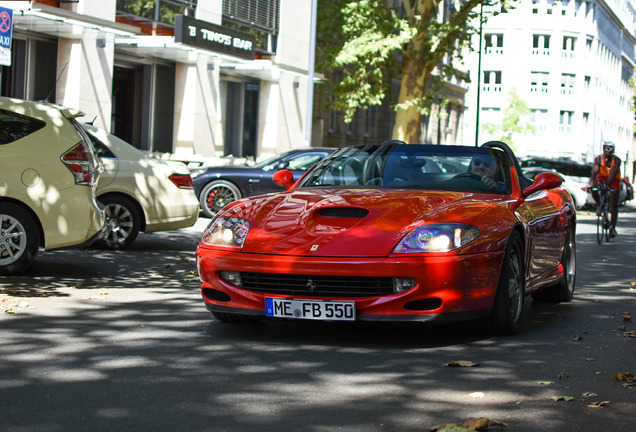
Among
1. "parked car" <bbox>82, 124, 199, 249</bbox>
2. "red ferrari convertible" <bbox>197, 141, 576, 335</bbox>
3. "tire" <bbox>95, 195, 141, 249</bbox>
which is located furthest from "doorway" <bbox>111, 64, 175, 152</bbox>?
"red ferrari convertible" <bbox>197, 141, 576, 335</bbox>

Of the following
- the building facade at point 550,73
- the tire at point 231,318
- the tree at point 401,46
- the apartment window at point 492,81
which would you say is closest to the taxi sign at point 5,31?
the tire at point 231,318

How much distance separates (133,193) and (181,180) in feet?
2.43

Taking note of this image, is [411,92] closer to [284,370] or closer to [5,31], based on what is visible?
[5,31]

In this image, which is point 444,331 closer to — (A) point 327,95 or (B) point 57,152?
(B) point 57,152

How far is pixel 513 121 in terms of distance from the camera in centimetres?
8356

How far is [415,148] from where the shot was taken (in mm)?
8375

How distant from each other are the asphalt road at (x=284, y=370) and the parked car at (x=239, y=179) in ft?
35.4

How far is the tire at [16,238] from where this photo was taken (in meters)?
9.71

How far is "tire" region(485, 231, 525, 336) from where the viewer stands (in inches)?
277

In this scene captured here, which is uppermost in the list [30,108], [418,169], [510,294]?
[30,108]

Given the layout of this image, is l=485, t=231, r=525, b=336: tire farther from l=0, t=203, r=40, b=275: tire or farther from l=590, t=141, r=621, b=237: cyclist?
l=590, t=141, r=621, b=237: cyclist

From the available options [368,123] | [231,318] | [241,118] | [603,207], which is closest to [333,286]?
[231,318]

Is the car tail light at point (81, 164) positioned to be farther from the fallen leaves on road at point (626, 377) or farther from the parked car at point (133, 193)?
the fallen leaves on road at point (626, 377)

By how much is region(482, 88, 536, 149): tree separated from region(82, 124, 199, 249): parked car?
7112 cm
